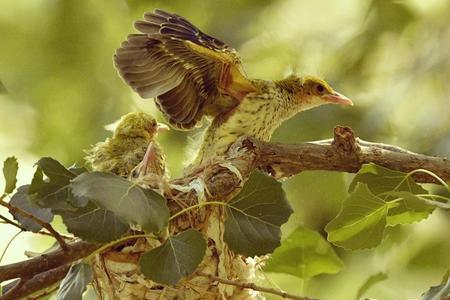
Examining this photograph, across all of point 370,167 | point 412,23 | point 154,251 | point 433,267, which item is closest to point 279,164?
point 370,167

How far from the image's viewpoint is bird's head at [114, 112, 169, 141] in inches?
87.6

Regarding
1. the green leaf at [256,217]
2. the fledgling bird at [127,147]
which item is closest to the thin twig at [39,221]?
the green leaf at [256,217]

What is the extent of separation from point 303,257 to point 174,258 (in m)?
0.50

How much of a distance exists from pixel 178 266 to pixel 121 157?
3.23ft

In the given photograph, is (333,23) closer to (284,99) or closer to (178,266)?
(284,99)

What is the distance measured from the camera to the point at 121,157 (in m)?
2.13

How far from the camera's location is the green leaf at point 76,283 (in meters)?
1.21

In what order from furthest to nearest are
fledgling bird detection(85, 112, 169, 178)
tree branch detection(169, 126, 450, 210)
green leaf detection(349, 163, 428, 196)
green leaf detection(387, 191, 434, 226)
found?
fledgling bird detection(85, 112, 169, 178), tree branch detection(169, 126, 450, 210), green leaf detection(349, 163, 428, 196), green leaf detection(387, 191, 434, 226)

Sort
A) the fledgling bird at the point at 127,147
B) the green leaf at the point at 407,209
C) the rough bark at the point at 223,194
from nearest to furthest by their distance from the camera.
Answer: the green leaf at the point at 407,209 → the rough bark at the point at 223,194 → the fledgling bird at the point at 127,147

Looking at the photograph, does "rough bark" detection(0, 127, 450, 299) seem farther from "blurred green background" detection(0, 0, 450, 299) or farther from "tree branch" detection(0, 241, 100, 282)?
"blurred green background" detection(0, 0, 450, 299)

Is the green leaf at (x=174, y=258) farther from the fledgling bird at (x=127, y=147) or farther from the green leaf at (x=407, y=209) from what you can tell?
the fledgling bird at (x=127, y=147)

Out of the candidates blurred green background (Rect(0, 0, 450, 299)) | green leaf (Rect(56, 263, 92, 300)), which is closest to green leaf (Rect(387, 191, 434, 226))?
green leaf (Rect(56, 263, 92, 300))

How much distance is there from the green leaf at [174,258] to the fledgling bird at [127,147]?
2.62 ft

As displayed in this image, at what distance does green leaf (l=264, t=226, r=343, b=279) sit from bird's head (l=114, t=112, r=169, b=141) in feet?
2.12
